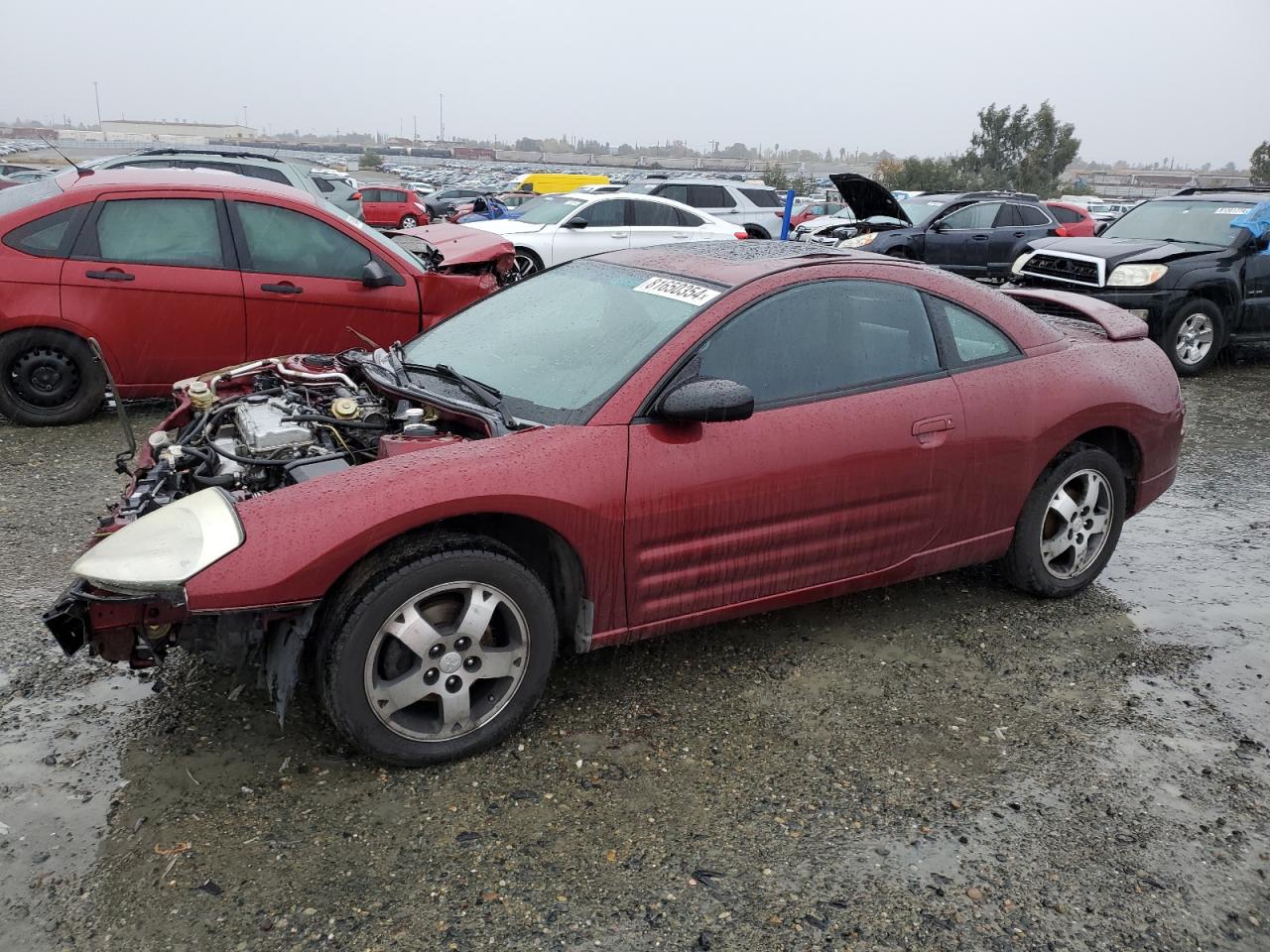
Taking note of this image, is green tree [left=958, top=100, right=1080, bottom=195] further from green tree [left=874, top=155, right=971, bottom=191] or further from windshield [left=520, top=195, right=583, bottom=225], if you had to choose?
windshield [left=520, top=195, right=583, bottom=225]

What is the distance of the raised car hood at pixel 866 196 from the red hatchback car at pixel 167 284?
835 cm

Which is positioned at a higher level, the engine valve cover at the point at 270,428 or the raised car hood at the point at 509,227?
the raised car hood at the point at 509,227

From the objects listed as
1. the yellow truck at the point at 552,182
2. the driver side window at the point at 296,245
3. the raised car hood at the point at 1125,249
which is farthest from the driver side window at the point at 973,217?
the yellow truck at the point at 552,182

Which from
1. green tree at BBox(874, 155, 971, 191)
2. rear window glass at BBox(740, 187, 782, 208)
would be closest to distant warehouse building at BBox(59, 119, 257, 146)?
green tree at BBox(874, 155, 971, 191)

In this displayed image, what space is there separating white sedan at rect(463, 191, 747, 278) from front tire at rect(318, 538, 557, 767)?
1052 cm

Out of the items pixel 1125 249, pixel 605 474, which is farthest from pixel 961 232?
pixel 605 474

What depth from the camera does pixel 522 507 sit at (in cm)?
301

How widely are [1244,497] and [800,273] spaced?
4.01 m

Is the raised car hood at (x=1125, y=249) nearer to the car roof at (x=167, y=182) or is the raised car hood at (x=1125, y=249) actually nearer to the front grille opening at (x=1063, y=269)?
the front grille opening at (x=1063, y=269)

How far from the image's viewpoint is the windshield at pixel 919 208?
15.5m

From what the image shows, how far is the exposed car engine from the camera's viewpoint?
3.10 meters

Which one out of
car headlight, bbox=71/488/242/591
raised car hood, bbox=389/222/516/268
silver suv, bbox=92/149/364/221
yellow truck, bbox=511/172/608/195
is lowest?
car headlight, bbox=71/488/242/591

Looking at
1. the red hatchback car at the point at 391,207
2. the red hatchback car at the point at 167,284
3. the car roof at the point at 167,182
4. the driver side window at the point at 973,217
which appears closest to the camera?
the red hatchback car at the point at 167,284

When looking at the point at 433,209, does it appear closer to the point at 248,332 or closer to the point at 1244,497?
the point at 248,332
